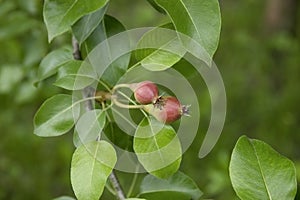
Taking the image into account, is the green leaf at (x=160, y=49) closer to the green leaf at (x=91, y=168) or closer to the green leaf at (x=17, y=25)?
the green leaf at (x=91, y=168)

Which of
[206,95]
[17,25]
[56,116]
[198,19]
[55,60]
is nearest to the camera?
[198,19]

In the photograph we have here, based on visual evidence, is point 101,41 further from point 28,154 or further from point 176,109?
point 28,154

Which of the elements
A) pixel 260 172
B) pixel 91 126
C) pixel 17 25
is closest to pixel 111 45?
pixel 91 126

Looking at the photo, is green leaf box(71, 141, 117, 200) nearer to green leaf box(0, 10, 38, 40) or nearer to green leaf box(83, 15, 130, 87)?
green leaf box(83, 15, 130, 87)

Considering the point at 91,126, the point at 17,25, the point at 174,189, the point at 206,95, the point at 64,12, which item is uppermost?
the point at 64,12

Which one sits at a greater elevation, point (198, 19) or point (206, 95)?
point (198, 19)

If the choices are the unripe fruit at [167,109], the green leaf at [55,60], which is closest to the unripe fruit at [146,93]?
the unripe fruit at [167,109]

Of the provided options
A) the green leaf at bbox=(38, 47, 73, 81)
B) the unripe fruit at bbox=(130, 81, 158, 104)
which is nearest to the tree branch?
the green leaf at bbox=(38, 47, 73, 81)

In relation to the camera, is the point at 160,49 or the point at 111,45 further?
the point at 111,45

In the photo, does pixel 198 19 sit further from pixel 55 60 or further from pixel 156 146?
pixel 55 60
